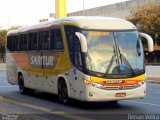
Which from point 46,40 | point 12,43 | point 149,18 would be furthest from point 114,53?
point 149,18

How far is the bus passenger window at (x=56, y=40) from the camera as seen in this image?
16.2m

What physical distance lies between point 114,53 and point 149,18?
5169cm

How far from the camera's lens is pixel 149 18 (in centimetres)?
6512

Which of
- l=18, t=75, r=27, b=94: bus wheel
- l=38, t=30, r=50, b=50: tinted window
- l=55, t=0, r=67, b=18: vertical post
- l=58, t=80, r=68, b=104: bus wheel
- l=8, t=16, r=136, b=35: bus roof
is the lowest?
l=18, t=75, r=27, b=94: bus wheel

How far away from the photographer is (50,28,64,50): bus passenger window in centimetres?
1620

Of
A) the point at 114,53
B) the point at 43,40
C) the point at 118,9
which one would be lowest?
the point at 114,53

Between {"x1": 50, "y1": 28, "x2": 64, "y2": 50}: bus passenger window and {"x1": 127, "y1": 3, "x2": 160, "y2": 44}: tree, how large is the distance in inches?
1926

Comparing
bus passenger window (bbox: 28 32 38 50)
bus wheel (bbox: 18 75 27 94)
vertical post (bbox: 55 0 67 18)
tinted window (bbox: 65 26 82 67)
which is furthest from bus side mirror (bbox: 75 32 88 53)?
vertical post (bbox: 55 0 67 18)

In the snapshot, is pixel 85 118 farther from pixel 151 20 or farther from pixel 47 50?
pixel 151 20

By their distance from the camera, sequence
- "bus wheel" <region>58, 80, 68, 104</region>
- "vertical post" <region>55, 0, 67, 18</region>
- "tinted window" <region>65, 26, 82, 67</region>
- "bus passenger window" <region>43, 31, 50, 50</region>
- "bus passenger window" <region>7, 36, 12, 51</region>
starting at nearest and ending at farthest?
"tinted window" <region>65, 26, 82, 67</region> < "bus wheel" <region>58, 80, 68, 104</region> < "bus passenger window" <region>43, 31, 50, 50</region> < "bus passenger window" <region>7, 36, 12, 51</region> < "vertical post" <region>55, 0, 67, 18</region>

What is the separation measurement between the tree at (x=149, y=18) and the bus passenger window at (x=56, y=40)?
48.9 metres

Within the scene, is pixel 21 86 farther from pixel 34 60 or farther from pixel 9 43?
pixel 9 43

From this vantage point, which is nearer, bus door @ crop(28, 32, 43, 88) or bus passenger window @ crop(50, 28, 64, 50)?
bus passenger window @ crop(50, 28, 64, 50)

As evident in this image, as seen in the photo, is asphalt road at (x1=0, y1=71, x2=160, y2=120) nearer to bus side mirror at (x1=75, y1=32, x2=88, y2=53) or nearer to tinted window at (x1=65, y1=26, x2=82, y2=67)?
tinted window at (x1=65, y1=26, x2=82, y2=67)
